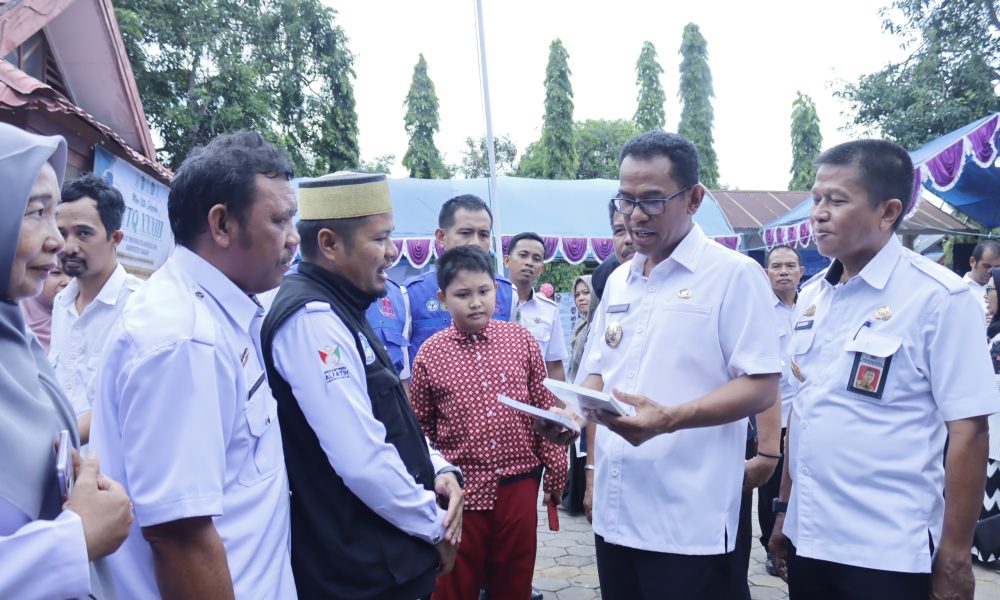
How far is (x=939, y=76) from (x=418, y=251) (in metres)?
10.7

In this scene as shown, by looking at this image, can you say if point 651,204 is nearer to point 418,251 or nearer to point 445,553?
point 445,553

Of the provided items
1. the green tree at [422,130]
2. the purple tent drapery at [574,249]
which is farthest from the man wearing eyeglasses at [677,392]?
the green tree at [422,130]

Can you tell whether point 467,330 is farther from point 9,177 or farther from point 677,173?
point 9,177

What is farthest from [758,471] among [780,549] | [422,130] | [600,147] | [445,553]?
[600,147]

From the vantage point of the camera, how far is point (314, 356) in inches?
69.6

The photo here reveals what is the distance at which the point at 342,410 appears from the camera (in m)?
Answer: 1.75

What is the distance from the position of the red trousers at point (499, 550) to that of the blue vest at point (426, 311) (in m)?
1.33

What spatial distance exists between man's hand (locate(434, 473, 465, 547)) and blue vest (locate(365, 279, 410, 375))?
1727 mm

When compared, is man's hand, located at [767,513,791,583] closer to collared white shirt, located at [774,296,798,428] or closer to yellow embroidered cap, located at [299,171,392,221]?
collared white shirt, located at [774,296,798,428]

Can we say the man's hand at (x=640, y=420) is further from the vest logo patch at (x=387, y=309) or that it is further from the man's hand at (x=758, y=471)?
the vest logo patch at (x=387, y=309)

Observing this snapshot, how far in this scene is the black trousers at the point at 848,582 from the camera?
1.93 m

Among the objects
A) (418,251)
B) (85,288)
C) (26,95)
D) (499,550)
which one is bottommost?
(499,550)

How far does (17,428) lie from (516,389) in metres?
2.13

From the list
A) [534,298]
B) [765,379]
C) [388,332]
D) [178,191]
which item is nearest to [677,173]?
[765,379]
